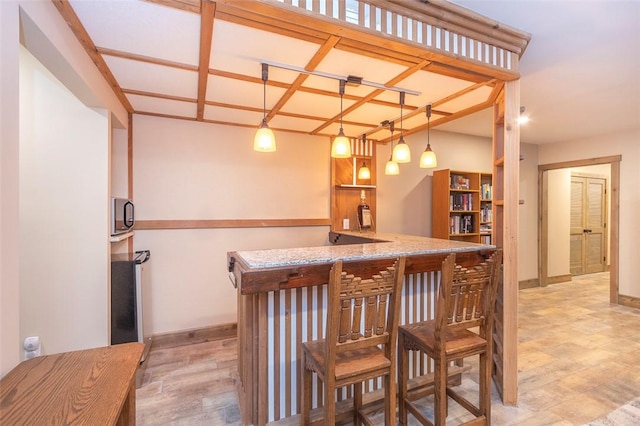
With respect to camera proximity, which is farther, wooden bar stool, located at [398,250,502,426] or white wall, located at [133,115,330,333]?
white wall, located at [133,115,330,333]

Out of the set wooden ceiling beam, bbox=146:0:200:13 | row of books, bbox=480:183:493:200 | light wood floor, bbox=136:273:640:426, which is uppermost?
wooden ceiling beam, bbox=146:0:200:13

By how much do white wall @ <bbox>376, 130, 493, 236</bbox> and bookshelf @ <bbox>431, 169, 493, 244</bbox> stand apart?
169 millimetres

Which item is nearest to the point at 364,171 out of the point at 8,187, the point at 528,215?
the point at 8,187

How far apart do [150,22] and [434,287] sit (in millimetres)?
2600

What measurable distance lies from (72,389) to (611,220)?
637 centimetres

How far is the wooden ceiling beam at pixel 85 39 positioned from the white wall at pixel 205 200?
0.82 meters

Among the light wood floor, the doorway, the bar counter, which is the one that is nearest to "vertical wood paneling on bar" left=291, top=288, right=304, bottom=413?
the bar counter

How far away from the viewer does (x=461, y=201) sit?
4.56 metres

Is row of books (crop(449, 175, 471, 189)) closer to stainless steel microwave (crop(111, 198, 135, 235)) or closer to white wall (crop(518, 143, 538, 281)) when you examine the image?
white wall (crop(518, 143, 538, 281))

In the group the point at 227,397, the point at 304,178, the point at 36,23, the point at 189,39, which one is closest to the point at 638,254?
the point at 304,178

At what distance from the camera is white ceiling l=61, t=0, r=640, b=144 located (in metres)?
1.72

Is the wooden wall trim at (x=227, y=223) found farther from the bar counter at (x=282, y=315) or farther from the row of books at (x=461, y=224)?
the row of books at (x=461, y=224)

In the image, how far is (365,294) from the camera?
1.47 m

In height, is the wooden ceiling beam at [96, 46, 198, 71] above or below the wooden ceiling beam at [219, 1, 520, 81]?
above
